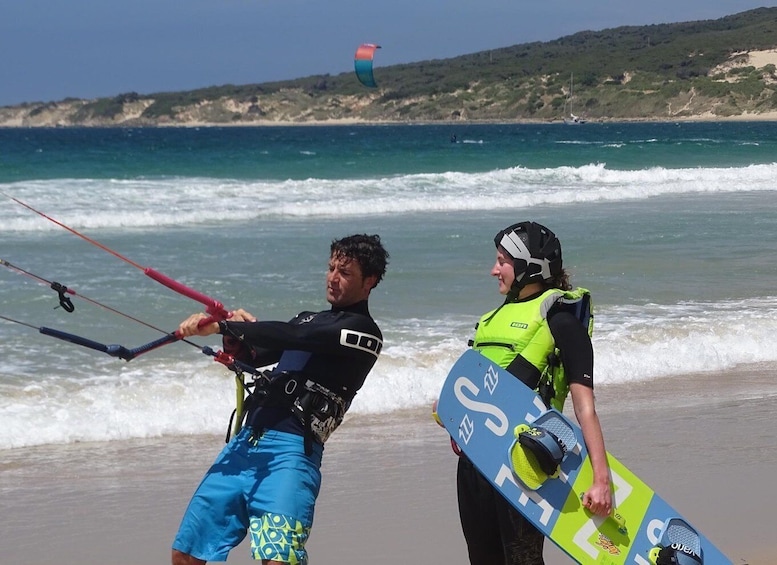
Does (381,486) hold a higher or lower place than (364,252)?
lower

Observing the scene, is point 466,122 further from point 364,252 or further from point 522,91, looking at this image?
point 364,252

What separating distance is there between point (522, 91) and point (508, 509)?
125 meters

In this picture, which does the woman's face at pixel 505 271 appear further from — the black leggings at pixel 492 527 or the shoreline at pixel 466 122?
the shoreline at pixel 466 122

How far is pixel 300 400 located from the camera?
3.32 meters

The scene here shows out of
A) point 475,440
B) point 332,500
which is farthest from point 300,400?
point 332,500

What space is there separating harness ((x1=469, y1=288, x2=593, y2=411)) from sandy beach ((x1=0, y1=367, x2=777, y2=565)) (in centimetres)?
144

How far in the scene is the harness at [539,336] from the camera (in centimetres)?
324

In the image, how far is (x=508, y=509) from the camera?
10.7 ft

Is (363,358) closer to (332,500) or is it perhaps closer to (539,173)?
(332,500)

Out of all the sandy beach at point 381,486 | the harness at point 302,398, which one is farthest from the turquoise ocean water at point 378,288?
the harness at point 302,398

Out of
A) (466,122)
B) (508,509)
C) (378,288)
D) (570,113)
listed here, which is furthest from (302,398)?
(466,122)

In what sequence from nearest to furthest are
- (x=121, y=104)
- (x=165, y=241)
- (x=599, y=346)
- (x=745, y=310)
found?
(x=599, y=346) → (x=745, y=310) → (x=165, y=241) → (x=121, y=104)

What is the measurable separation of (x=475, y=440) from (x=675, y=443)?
3178 mm

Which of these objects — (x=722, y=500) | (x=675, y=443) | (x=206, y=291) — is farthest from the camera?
(x=206, y=291)
